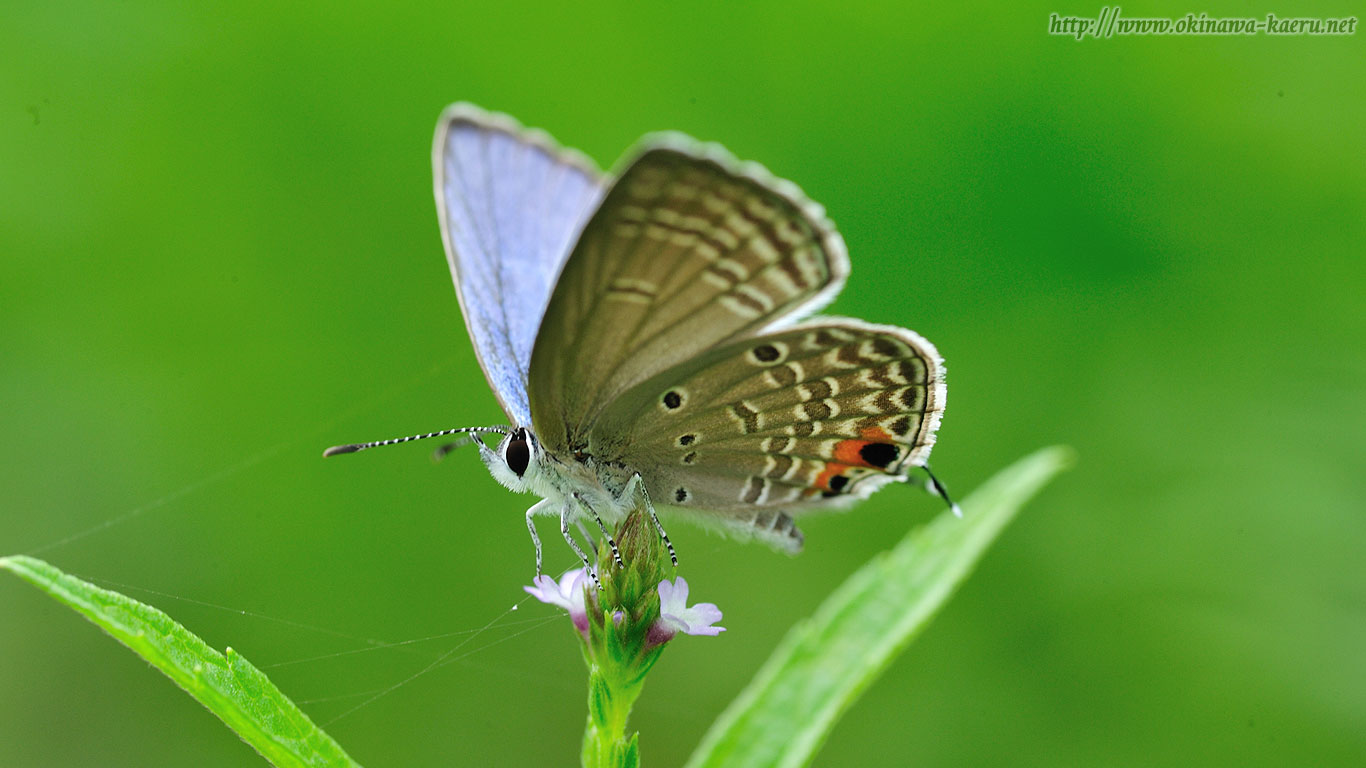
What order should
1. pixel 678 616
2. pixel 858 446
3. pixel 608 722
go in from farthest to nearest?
pixel 858 446
pixel 678 616
pixel 608 722

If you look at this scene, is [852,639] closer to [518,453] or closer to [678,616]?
[678,616]

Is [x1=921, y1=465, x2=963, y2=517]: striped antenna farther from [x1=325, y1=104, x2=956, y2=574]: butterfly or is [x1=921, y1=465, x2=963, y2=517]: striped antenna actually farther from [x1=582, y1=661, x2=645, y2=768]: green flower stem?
[x1=582, y1=661, x2=645, y2=768]: green flower stem

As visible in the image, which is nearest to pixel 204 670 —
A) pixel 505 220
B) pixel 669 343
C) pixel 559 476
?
pixel 559 476

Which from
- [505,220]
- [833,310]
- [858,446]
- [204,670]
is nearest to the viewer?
[204,670]

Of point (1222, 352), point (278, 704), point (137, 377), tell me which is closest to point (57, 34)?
point (137, 377)

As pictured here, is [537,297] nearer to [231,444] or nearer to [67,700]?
[231,444]

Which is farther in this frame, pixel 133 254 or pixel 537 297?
pixel 133 254
